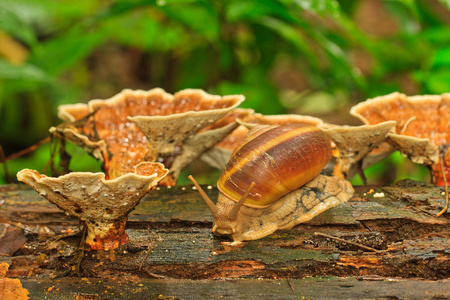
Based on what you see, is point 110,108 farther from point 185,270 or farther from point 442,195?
point 442,195

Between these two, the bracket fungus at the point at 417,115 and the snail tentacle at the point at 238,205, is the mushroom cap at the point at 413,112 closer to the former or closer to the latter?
the bracket fungus at the point at 417,115

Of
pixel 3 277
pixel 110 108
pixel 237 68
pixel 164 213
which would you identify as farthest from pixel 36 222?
pixel 237 68

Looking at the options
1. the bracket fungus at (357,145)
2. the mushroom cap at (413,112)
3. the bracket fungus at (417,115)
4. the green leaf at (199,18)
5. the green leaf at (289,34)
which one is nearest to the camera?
the bracket fungus at (357,145)

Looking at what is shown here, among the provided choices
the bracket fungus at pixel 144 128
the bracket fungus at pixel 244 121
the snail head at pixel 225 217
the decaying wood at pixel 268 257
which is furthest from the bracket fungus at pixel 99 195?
the bracket fungus at pixel 244 121

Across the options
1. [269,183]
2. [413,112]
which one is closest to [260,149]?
[269,183]

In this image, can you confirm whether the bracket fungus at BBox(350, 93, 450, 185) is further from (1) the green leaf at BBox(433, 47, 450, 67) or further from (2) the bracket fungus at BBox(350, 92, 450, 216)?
(1) the green leaf at BBox(433, 47, 450, 67)

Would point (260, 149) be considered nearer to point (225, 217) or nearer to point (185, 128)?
point (225, 217)

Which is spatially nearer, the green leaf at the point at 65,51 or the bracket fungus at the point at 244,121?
the bracket fungus at the point at 244,121

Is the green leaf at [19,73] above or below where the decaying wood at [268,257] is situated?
above
